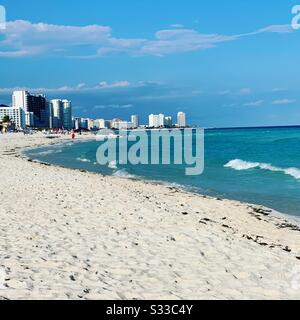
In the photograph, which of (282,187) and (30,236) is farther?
(282,187)

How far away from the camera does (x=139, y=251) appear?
8695 mm

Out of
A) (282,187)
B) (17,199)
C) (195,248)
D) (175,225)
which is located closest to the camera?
(195,248)

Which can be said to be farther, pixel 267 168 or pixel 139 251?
pixel 267 168

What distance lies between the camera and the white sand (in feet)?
21.6

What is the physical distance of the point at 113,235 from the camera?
1000 centimetres

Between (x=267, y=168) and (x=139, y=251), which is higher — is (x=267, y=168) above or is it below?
below

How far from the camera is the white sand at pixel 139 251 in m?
6.57

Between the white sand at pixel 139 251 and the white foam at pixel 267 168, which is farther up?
the white sand at pixel 139 251

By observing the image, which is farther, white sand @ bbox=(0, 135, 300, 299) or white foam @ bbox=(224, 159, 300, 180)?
white foam @ bbox=(224, 159, 300, 180)

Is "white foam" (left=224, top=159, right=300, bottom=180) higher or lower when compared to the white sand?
lower

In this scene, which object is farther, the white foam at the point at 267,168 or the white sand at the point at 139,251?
the white foam at the point at 267,168
